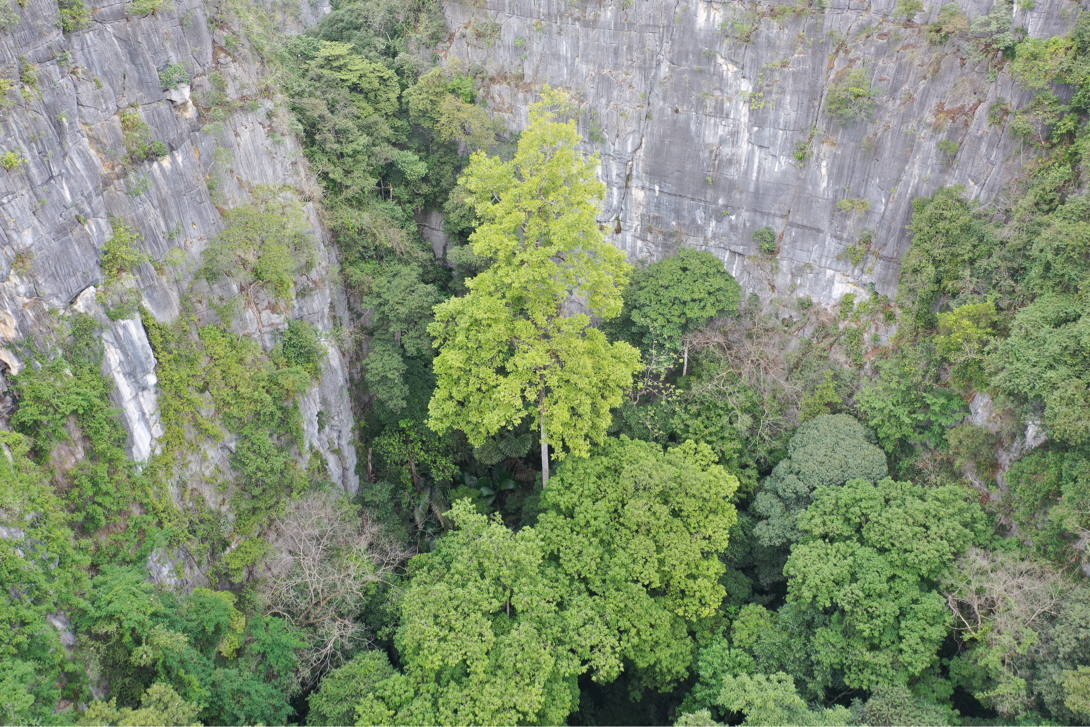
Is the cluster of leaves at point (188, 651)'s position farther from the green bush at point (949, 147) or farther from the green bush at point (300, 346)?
the green bush at point (949, 147)

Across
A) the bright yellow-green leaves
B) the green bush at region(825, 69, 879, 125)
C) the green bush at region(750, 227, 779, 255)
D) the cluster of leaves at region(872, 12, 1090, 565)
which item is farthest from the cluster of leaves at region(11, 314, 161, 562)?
the green bush at region(825, 69, 879, 125)

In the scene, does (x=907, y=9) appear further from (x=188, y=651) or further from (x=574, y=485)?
(x=188, y=651)

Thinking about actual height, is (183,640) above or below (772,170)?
below

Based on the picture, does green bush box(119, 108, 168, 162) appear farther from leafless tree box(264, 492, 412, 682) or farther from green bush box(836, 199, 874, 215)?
green bush box(836, 199, 874, 215)

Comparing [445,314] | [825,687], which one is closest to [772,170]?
[445,314]

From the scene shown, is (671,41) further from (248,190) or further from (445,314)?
(248,190)

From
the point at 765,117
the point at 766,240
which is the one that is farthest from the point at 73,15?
the point at 766,240

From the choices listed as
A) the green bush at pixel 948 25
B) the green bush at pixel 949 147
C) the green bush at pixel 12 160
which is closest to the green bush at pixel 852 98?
the green bush at pixel 948 25
